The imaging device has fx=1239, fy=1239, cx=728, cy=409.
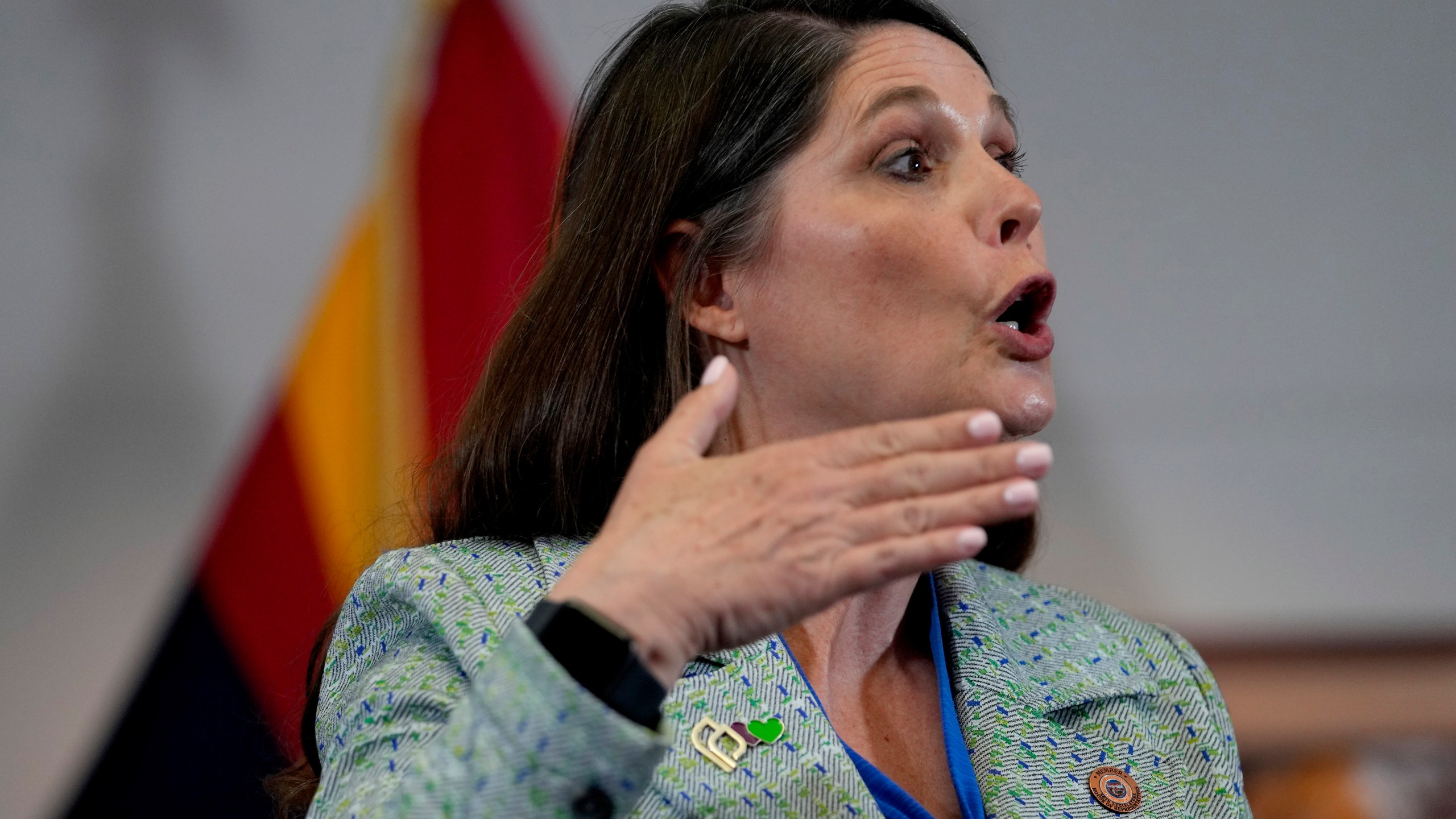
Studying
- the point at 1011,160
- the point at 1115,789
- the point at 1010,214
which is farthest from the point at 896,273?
the point at 1115,789

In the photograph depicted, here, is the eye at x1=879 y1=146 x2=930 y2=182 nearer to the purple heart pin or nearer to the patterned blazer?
the patterned blazer

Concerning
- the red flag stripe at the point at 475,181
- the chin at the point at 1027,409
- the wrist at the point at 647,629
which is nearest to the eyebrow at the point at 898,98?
the chin at the point at 1027,409

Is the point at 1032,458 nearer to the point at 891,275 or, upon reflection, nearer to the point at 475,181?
the point at 891,275

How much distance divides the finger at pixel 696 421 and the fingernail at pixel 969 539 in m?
0.20

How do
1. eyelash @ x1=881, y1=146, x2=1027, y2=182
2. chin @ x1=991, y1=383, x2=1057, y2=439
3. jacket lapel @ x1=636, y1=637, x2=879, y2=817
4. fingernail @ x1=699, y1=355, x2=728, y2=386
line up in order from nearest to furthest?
fingernail @ x1=699, y1=355, x2=728, y2=386 → jacket lapel @ x1=636, y1=637, x2=879, y2=817 → chin @ x1=991, y1=383, x2=1057, y2=439 → eyelash @ x1=881, y1=146, x2=1027, y2=182

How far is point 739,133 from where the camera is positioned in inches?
56.2

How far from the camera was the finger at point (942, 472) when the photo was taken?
2.78ft

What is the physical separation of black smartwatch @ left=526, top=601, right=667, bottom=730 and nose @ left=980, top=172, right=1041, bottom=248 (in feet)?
2.16

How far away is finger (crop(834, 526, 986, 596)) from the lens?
831 mm

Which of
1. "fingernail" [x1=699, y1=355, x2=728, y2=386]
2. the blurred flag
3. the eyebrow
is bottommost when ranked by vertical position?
the blurred flag

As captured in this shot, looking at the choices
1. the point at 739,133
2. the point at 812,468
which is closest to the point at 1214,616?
the point at 739,133

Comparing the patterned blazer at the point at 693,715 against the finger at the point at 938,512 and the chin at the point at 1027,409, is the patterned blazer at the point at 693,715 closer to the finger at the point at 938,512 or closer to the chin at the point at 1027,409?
the finger at the point at 938,512

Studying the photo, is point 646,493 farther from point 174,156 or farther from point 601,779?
point 174,156

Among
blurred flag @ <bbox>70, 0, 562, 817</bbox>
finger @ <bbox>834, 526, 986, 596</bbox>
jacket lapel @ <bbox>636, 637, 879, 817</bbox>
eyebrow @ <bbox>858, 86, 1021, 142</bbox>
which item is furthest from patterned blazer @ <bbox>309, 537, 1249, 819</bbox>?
blurred flag @ <bbox>70, 0, 562, 817</bbox>
